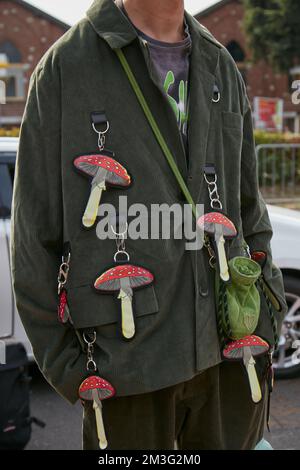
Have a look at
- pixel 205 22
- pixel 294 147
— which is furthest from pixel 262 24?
pixel 294 147

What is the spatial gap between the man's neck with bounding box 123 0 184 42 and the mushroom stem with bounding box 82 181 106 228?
1.36 ft

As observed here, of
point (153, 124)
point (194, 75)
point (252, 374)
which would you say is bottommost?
point (252, 374)

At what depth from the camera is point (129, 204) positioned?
1387 millimetres

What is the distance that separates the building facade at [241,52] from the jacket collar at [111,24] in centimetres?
2824

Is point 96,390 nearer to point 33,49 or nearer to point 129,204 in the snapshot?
point 129,204

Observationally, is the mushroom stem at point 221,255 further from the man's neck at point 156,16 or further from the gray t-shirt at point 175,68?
the man's neck at point 156,16

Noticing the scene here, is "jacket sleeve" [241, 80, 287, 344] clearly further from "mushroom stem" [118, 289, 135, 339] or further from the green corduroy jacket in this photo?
"mushroom stem" [118, 289, 135, 339]

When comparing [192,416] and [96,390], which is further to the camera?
[192,416]

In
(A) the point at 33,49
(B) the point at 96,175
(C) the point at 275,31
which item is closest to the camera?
(B) the point at 96,175

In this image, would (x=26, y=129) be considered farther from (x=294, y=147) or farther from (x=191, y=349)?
(x=294, y=147)

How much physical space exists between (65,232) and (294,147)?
10063 millimetres

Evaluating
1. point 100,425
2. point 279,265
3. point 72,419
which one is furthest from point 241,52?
point 100,425

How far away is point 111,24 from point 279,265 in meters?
2.74

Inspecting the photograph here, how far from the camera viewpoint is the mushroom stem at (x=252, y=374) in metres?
1.49
